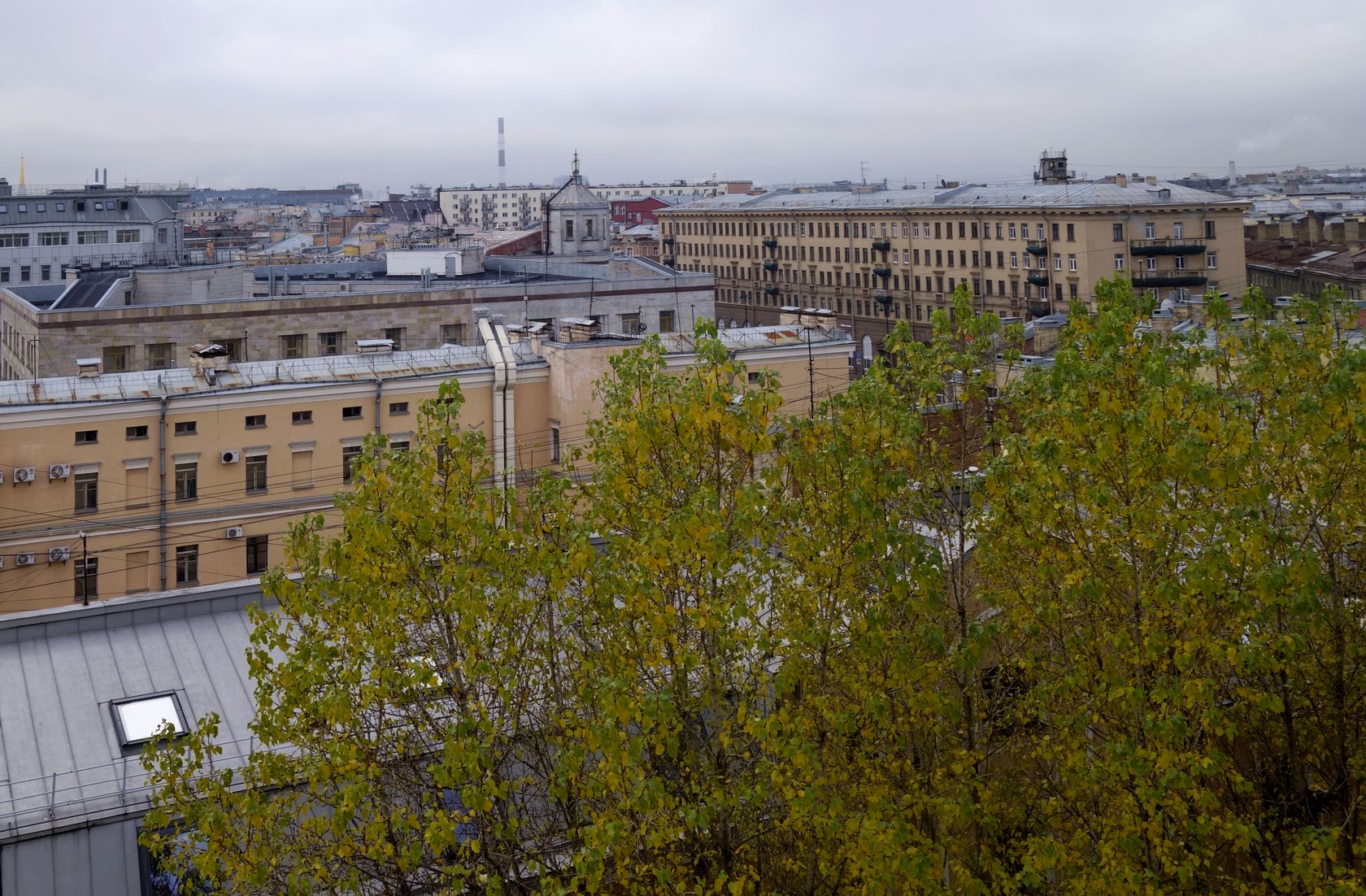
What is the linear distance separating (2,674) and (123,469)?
1277 cm

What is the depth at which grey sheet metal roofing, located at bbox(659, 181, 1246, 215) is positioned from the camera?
63719mm

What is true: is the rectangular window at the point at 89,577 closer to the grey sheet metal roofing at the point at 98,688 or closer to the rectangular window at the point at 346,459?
the rectangular window at the point at 346,459

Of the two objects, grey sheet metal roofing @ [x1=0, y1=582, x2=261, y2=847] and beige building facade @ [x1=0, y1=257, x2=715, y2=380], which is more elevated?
beige building facade @ [x1=0, y1=257, x2=715, y2=380]

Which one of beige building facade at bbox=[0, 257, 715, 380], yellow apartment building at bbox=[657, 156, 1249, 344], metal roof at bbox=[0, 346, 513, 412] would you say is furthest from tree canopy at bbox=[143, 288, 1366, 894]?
yellow apartment building at bbox=[657, 156, 1249, 344]

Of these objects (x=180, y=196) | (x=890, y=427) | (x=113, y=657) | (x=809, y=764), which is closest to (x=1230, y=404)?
(x=890, y=427)

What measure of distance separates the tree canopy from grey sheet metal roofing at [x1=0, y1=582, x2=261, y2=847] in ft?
8.99

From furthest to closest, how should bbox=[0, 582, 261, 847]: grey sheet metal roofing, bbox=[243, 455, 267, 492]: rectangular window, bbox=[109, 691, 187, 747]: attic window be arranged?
bbox=[243, 455, 267, 492]: rectangular window, bbox=[109, 691, 187, 747]: attic window, bbox=[0, 582, 261, 847]: grey sheet metal roofing

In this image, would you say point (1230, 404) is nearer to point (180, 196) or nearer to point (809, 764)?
point (809, 764)

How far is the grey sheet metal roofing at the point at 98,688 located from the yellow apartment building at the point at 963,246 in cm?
3943

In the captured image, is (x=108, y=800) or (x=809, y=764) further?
(x=108, y=800)

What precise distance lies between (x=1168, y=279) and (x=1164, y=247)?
1.69 metres

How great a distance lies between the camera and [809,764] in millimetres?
9688

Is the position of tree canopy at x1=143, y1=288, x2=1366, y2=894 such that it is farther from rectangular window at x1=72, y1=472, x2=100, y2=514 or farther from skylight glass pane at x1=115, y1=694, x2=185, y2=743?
rectangular window at x1=72, y1=472, x2=100, y2=514

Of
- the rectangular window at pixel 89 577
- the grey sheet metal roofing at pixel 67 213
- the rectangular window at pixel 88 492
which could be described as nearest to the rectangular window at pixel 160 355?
the rectangular window at pixel 88 492
